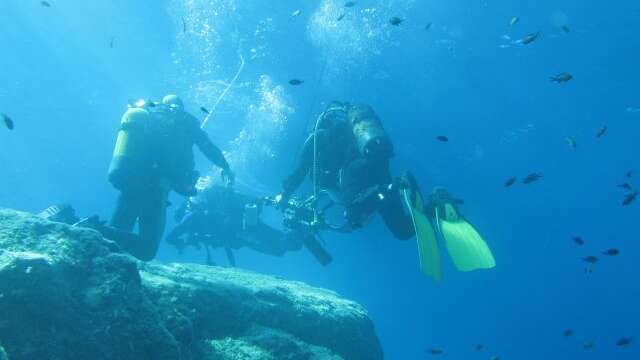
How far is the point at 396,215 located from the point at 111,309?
15.9ft

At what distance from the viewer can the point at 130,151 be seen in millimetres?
6965

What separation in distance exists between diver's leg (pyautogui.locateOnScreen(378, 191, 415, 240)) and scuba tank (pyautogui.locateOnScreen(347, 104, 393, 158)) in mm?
697

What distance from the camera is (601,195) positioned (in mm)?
43625

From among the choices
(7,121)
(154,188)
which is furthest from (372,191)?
(7,121)

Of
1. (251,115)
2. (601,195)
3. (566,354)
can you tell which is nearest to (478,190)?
(601,195)

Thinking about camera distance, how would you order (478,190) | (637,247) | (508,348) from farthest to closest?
(508,348)
(637,247)
(478,190)

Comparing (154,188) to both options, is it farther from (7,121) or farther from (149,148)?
(7,121)

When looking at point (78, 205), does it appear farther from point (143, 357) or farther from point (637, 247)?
point (143, 357)

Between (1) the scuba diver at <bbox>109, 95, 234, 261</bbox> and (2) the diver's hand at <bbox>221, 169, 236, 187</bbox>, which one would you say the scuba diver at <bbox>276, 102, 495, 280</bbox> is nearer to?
(2) the diver's hand at <bbox>221, 169, 236, 187</bbox>

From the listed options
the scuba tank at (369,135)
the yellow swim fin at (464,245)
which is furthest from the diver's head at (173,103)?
the yellow swim fin at (464,245)

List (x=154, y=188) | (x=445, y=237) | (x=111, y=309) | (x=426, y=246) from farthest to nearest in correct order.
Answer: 1. (x=154, y=188)
2. (x=445, y=237)
3. (x=426, y=246)
4. (x=111, y=309)

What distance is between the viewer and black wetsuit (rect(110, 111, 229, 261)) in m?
7.07

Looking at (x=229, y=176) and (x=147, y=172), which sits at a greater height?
(x=229, y=176)

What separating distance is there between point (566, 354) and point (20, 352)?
111955 mm
